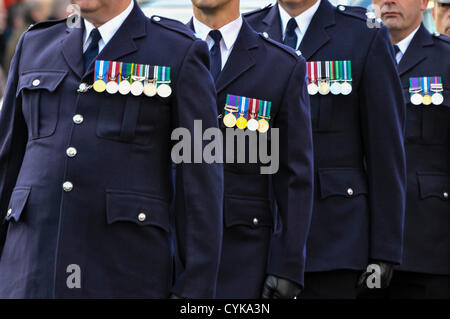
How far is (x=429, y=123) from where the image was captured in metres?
5.83

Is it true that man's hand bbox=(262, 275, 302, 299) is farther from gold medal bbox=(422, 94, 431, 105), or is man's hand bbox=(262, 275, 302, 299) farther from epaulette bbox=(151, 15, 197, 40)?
gold medal bbox=(422, 94, 431, 105)

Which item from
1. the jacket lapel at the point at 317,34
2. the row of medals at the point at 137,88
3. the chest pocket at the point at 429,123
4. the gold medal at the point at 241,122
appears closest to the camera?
the row of medals at the point at 137,88

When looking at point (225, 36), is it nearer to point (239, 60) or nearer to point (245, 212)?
point (239, 60)

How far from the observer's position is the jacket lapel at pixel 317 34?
5.26 meters

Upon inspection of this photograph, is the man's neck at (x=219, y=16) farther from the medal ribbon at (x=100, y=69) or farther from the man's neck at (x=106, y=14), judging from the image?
the medal ribbon at (x=100, y=69)

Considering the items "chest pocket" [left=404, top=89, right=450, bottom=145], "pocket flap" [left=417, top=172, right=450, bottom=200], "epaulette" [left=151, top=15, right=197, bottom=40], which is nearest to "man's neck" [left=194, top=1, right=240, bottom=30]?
"epaulette" [left=151, top=15, right=197, bottom=40]

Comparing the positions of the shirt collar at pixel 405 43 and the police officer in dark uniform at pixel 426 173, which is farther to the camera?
the shirt collar at pixel 405 43

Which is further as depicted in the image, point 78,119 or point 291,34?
point 291,34

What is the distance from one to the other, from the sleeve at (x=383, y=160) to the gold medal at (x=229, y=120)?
78 centimetres

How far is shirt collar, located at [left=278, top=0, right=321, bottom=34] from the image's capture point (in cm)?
531

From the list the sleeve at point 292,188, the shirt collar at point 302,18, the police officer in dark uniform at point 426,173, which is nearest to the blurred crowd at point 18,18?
the police officer in dark uniform at point 426,173

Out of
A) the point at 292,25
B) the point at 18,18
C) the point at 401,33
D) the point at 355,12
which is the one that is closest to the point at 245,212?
the point at 292,25

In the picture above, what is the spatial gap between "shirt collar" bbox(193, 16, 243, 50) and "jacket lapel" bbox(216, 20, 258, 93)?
0.02 metres

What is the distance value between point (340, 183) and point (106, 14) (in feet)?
5.23
